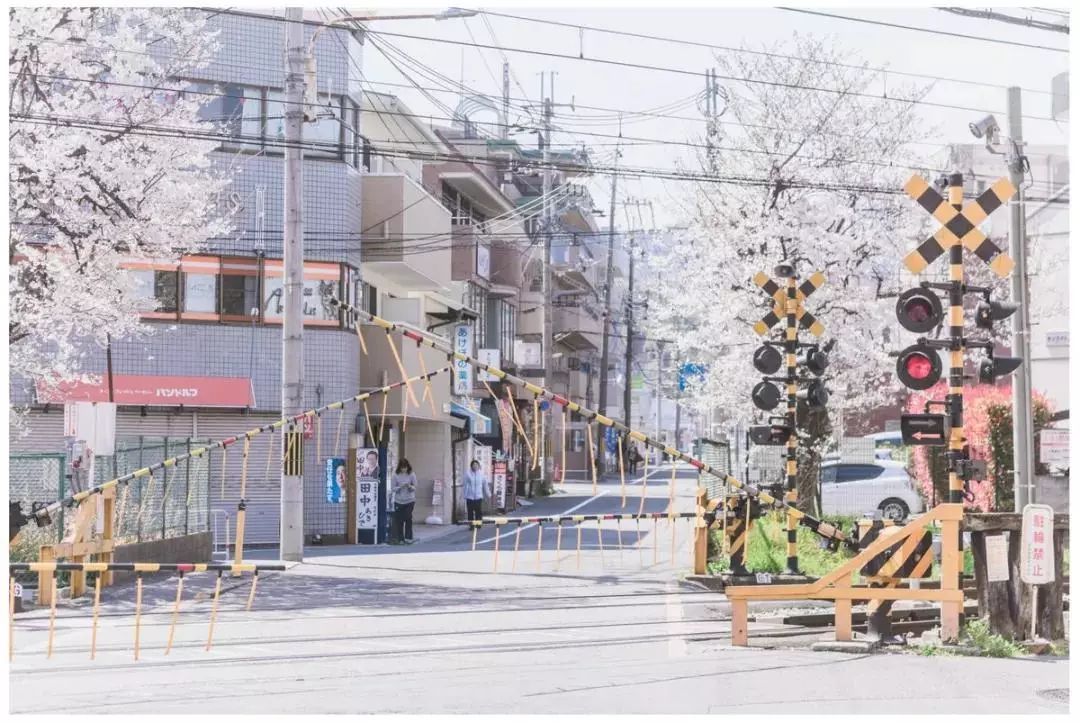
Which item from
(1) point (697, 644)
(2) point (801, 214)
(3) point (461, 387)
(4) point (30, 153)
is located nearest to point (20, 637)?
(1) point (697, 644)

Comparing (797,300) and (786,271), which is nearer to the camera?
(786,271)

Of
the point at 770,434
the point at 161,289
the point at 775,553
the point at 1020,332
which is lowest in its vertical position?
the point at 775,553

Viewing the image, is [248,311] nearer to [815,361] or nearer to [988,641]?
[815,361]

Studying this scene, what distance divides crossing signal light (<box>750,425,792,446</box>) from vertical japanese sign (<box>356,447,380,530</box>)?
36.7 feet

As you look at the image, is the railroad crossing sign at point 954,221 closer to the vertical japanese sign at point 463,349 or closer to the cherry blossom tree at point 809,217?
the cherry blossom tree at point 809,217

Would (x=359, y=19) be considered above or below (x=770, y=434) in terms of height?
above

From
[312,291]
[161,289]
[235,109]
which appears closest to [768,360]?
[312,291]

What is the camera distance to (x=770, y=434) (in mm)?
16859

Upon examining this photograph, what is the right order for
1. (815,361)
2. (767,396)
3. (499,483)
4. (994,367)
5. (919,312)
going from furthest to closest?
(499,483) < (815,361) < (767,396) < (994,367) < (919,312)

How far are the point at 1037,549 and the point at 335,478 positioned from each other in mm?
17221

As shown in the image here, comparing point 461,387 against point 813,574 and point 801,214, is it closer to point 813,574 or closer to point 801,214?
point 801,214

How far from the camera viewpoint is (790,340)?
17.3m

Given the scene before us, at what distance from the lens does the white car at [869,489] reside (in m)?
31.2

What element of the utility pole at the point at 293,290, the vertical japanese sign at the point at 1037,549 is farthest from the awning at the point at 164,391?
the vertical japanese sign at the point at 1037,549
